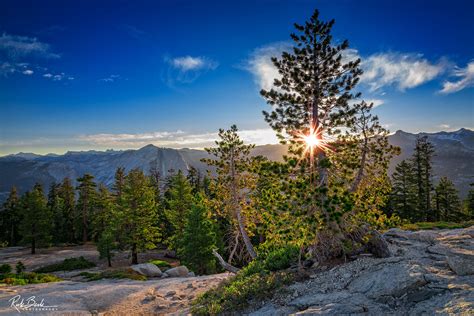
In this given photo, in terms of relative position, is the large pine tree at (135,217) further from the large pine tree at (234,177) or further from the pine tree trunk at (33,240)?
the pine tree trunk at (33,240)

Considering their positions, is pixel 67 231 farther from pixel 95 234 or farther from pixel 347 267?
pixel 347 267

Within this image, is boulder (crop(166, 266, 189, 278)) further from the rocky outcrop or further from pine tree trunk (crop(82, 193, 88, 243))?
pine tree trunk (crop(82, 193, 88, 243))

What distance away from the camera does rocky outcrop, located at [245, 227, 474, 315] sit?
6.38m

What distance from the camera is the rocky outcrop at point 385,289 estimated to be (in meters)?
6.38

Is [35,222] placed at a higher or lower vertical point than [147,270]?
higher

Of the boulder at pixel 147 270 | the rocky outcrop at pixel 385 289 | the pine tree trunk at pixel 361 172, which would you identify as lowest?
the boulder at pixel 147 270

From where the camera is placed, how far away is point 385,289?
7512 mm

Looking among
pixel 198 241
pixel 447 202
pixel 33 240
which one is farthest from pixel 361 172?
pixel 33 240

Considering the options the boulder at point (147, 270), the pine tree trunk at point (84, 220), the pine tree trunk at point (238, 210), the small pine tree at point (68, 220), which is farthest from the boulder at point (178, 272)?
the small pine tree at point (68, 220)

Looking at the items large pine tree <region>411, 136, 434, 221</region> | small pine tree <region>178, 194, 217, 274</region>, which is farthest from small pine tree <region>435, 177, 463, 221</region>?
small pine tree <region>178, 194, 217, 274</region>

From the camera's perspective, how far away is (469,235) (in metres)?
14.5

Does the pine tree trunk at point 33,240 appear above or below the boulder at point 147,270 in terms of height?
below
